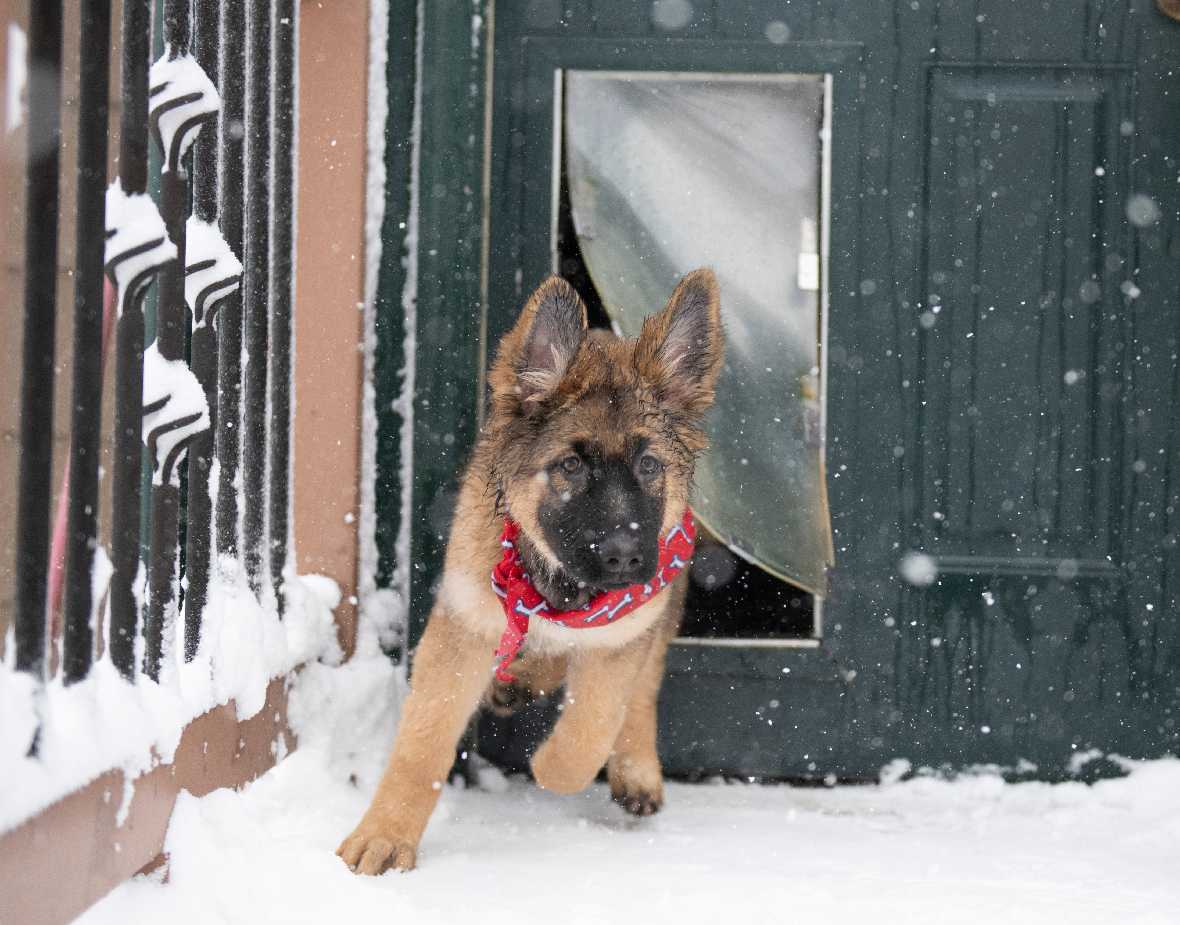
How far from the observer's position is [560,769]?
3195 millimetres

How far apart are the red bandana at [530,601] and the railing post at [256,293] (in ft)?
2.20

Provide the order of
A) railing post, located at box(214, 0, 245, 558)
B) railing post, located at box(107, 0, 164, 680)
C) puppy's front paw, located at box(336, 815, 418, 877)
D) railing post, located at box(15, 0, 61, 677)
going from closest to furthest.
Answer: railing post, located at box(15, 0, 61, 677), railing post, located at box(107, 0, 164, 680), puppy's front paw, located at box(336, 815, 418, 877), railing post, located at box(214, 0, 245, 558)

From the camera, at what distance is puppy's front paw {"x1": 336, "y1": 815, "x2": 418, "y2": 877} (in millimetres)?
2785

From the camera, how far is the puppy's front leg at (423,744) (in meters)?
2.84

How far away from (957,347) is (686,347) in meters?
1.21

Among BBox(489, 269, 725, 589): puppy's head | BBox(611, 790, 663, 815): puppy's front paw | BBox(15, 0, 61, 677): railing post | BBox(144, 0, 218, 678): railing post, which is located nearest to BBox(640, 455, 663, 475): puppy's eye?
BBox(489, 269, 725, 589): puppy's head

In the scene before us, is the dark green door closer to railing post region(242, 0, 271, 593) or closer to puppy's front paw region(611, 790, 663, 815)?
puppy's front paw region(611, 790, 663, 815)

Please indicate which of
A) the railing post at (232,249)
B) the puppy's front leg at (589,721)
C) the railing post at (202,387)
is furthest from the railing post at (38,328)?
the puppy's front leg at (589,721)

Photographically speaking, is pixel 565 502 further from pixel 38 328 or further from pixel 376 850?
pixel 38 328

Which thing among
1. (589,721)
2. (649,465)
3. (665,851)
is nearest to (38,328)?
(649,465)

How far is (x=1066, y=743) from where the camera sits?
3936 mm

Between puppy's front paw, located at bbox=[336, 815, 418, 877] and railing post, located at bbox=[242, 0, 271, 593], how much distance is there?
0.74 m

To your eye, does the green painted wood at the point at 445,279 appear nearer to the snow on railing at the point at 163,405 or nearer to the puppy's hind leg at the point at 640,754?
the snow on railing at the point at 163,405

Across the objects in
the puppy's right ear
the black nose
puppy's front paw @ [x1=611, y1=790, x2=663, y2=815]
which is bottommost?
puppy's front paw @ [x1=611, y1=790, x2=663, y2=815]
